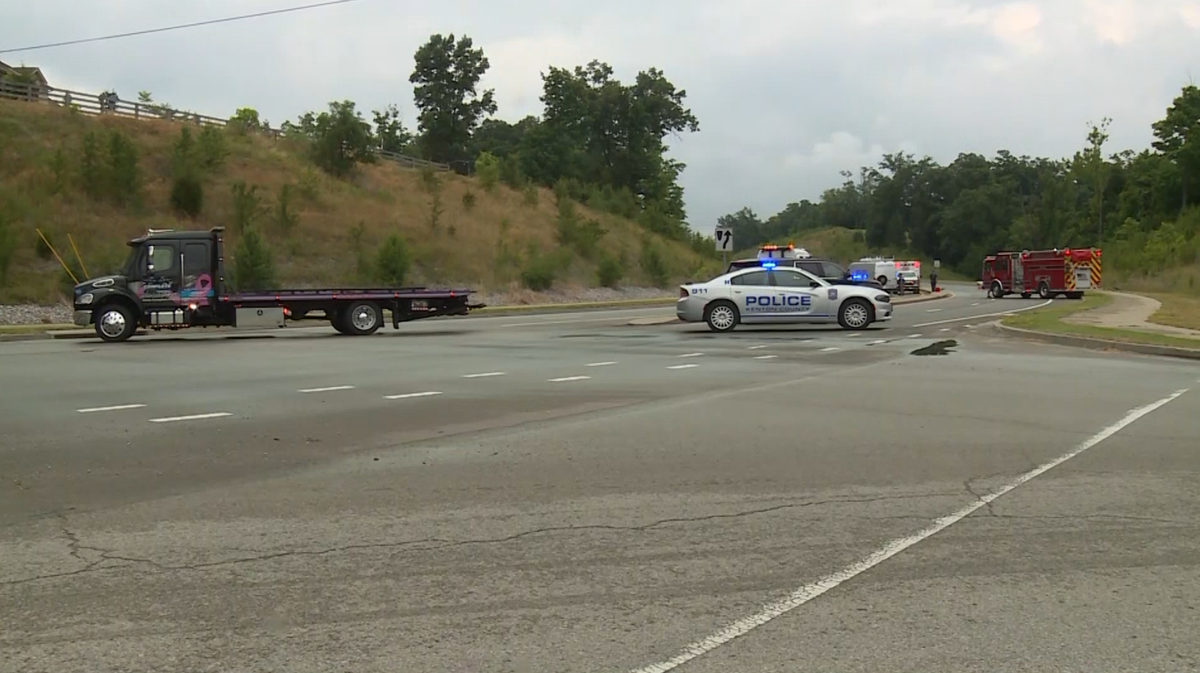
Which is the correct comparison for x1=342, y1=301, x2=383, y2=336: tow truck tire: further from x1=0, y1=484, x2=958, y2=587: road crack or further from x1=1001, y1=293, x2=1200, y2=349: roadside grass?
x1=0, y1=484, x2=958, y2=587: road crack

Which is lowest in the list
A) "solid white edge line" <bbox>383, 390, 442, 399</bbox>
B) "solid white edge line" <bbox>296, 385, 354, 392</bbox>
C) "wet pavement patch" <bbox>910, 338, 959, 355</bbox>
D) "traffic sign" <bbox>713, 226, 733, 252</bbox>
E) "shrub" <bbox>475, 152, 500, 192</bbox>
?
"solid white edge line" <bbox>383, 390, 442, 399</bbox>

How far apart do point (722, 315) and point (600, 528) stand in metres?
19.2

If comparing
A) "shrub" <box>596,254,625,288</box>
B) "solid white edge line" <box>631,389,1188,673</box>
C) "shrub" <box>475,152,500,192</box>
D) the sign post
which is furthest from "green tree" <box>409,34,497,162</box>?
"solid white edge line" <box>631,389,1188,673</box>

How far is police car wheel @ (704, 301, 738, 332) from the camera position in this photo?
25.5 m

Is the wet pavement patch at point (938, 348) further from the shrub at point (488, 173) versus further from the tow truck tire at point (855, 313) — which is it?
the shrub at point (488, 173)

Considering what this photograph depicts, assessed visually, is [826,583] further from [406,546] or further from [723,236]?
[723,236]

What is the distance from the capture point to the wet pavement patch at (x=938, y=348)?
64.1 feet

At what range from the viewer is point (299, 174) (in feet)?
186

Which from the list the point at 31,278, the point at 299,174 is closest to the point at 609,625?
the point at 31,278

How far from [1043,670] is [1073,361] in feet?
48.3

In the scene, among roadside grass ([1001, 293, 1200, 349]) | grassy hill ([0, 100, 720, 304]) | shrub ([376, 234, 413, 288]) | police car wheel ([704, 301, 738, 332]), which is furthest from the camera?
shrub ([376, 234, 413, 288])

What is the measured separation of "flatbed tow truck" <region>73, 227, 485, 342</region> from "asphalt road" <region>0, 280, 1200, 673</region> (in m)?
10.7

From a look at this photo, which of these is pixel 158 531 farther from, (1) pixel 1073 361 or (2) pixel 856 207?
(2) pixel 856 207

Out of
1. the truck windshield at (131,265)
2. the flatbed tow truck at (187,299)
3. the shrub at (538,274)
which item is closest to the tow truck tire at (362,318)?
the flatbed tow truck at (187,299)
